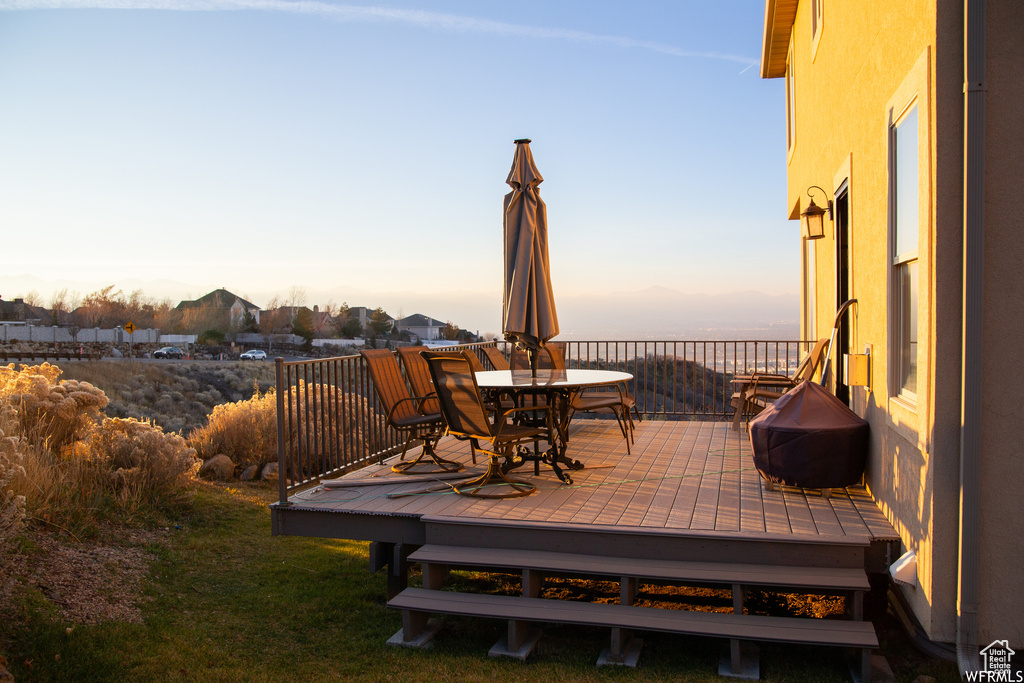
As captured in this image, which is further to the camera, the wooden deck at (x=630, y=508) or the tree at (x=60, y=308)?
the tree at (x=60, y=308)

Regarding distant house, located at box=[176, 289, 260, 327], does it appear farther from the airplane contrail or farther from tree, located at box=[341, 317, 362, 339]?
the airplane contrail

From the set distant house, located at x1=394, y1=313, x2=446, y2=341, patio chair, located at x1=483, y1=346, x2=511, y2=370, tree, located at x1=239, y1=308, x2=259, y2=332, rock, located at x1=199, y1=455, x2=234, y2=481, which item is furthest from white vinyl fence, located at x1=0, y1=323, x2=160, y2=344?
patio chair, located at x1=483, y1=346, x2=511, y2=370

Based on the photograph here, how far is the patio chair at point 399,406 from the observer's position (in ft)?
16.2

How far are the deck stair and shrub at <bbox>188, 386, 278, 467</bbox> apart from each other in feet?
17.4

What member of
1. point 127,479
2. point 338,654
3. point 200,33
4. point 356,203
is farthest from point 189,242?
point 338,654

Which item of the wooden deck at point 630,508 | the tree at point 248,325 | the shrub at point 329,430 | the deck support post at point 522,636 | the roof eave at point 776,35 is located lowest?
the deck support post at point 522,636

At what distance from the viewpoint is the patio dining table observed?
4535 millimetres

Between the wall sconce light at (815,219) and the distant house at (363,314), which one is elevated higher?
the distant house at (363,314)

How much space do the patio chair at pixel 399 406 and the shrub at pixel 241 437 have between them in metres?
3.51

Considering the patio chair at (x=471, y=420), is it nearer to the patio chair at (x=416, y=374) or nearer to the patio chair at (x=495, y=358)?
the patio chair at (x=416, y=374)

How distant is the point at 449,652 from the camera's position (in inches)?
123

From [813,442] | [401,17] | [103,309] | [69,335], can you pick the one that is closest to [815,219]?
[813,442]

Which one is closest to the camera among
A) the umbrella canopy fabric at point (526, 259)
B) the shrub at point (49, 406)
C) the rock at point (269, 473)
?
the umbrella canopy fabric at point (526, 259)

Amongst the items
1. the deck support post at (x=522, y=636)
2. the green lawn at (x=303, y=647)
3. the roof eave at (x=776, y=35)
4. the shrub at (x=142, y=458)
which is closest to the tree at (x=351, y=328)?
the roof eave at (x=776, y=35)
